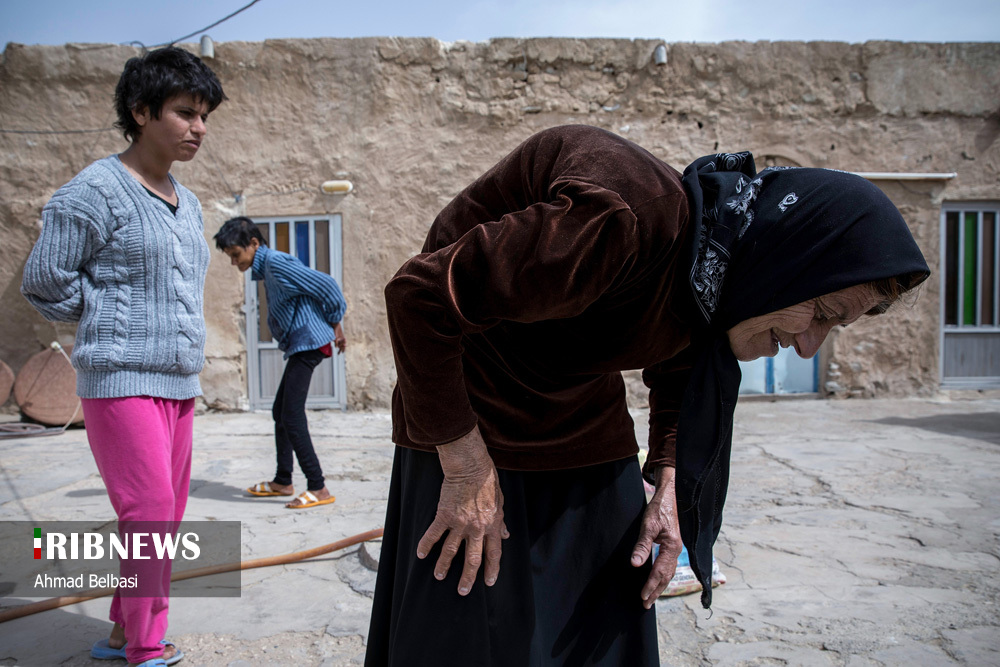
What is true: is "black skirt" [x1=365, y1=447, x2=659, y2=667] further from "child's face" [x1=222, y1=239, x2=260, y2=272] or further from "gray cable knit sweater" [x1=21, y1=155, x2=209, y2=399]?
"child's face" [x1=222, y1=239, x2=260, y2=272]

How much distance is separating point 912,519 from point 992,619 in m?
1.13

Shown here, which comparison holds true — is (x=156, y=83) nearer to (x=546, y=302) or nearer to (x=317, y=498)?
(x=546, y=302)

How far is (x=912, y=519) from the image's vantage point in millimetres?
3324

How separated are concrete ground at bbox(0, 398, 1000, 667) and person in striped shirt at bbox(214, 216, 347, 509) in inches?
8.4

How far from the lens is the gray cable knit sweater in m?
1.83

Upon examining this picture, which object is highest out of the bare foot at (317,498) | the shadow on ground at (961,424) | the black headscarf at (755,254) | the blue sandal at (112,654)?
the black headscarf at (755,254)

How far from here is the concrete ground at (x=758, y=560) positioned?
2127 millimetres

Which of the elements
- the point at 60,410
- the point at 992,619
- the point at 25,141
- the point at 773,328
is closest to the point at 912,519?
the point at 992,619

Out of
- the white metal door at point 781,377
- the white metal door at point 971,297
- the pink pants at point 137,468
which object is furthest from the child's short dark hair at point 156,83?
the white metal door at point 971,297

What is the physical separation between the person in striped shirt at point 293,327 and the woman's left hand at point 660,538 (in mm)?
2626

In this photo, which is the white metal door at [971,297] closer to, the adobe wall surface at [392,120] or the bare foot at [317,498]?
the adobe wall surface at [392,120]

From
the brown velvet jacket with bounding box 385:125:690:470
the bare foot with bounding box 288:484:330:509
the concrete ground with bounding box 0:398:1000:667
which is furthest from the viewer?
the bare foot with bounding box 288:484:330:509

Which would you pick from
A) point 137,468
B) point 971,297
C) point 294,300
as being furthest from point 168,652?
point 971,297

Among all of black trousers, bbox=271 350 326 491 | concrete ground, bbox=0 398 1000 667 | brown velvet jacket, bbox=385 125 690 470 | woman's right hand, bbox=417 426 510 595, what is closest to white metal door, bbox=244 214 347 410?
concrete ground, bbox=0 398 1000 667
